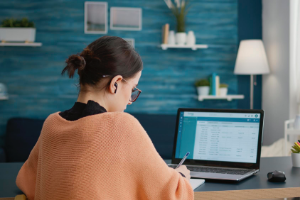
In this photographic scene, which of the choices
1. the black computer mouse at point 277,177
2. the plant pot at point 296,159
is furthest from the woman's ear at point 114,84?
the plant pot at point 296,159

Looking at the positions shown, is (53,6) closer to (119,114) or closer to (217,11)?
(217,11)

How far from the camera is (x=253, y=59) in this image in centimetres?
365

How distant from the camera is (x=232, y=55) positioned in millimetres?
4121

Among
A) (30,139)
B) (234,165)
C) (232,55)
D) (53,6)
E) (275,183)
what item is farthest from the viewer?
(232,55)

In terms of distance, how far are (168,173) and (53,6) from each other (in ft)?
10.7

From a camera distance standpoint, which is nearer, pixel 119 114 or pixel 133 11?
pixel 119 114

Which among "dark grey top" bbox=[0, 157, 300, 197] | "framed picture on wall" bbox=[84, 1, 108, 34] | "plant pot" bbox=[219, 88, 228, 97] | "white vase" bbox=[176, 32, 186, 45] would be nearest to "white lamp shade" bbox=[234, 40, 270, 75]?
"plant pot" bbox=[219, 88, 228, 97]

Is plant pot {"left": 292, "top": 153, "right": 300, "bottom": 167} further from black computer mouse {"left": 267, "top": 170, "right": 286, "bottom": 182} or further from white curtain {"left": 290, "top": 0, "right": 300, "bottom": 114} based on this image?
white curtain {"left": 290, "top": 0, "right": 300, "bottom": 114}

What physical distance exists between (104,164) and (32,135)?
2.90 metres

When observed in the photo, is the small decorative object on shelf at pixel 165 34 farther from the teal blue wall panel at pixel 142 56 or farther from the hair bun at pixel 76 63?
the hair bun at pixel 76 63

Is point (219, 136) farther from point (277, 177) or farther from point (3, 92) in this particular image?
point (3, 92)

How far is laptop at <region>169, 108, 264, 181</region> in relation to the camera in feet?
5.05

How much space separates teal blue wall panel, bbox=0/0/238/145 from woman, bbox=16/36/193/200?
289cm

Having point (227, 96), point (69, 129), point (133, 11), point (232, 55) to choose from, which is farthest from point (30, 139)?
point (69, 129)
